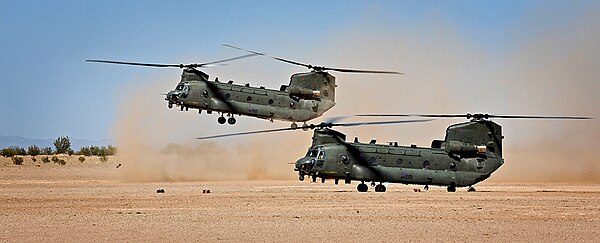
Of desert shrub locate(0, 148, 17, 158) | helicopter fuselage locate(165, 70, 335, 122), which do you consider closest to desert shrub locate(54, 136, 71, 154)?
desert shrub locate(0, 148, 17, 158)

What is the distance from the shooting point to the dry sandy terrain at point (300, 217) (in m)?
29.1

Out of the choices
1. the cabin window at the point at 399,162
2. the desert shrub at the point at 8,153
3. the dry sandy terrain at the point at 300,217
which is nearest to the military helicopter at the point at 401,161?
the cabin window at the point at 399,162

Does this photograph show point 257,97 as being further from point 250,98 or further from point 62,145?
point 62,145

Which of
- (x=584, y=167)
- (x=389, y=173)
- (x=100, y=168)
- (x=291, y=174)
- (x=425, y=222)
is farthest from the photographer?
(x=100, y=168)

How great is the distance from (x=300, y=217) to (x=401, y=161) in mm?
21254

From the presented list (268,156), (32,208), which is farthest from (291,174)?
(32,208)

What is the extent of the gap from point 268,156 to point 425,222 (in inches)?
1975

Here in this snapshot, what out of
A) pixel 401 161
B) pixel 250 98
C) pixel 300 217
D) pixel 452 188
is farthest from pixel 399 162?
pixel 300 217

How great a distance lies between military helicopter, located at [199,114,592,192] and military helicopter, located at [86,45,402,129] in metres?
3.96

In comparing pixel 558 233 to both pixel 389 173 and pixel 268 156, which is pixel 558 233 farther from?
pixel 268 156

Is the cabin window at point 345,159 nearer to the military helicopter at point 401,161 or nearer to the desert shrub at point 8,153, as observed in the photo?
the military helicopter at point 401,161

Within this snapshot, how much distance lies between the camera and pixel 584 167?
73312mm

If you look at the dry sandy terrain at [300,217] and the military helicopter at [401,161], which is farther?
the military helicopter at [401,161]

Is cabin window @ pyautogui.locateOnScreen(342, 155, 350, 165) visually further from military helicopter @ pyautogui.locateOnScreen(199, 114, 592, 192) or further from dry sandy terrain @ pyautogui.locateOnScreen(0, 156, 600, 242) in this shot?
dry sandy terrain @ pyautogui.locateOnScreen(0, 156, 600, 242)
